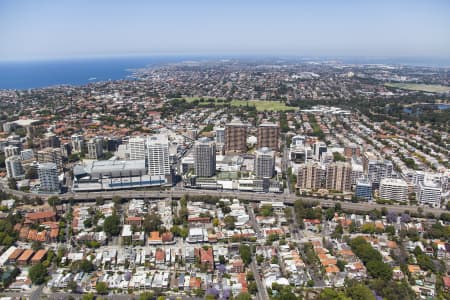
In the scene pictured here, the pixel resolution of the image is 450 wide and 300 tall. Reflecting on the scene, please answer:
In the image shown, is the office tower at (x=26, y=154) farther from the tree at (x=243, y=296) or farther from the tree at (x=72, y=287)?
the tree at (x=243, y=296)

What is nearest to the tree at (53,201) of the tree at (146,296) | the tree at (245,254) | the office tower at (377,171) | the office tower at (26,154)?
the office tower at (26,154)

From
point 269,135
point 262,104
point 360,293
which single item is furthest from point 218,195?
point 262,104

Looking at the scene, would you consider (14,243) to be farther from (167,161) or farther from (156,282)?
(167,161)

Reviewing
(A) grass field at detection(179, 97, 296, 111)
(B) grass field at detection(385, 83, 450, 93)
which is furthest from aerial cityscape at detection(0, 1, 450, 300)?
(B) grass field at detection(385, 83, 450, 93)

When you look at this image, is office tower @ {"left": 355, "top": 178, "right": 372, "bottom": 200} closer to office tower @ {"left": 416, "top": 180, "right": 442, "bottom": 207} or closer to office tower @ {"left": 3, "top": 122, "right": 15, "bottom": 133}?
office tower @ {"left": 416, "top": 180, "right": 442, "bottom": 207}

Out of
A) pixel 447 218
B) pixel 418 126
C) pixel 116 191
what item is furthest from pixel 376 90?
pixel 116 191
